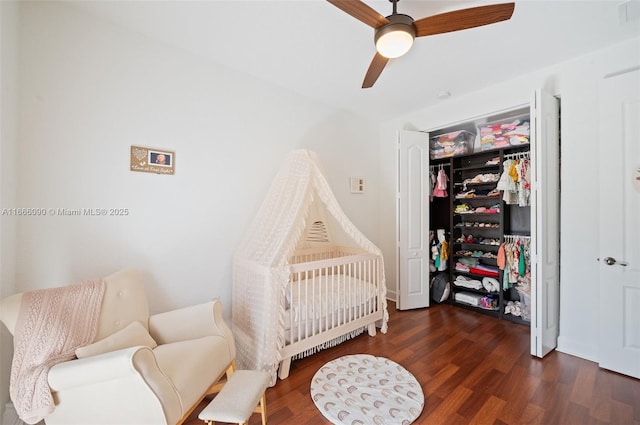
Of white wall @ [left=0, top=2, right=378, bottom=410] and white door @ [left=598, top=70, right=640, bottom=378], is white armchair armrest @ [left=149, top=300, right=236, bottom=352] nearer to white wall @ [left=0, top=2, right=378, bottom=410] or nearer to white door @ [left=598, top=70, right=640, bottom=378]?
white wall @ [left=0, top=2, right=378, bottom=410]

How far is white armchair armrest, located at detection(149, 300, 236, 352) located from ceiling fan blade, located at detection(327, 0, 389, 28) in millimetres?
2104

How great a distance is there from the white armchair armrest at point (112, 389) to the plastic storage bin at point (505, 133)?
389cm

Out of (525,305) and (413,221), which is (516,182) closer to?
(413,221)

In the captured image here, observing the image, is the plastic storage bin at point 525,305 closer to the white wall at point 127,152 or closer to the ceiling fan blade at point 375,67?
the ceiling fan blade at point 375,67

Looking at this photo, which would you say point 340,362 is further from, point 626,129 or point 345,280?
point 626,129

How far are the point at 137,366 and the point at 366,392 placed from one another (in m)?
1.50

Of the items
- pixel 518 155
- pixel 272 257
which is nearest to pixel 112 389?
pixel 272 257

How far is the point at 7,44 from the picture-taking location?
60.7 inches

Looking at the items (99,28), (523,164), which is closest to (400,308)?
(523,164)

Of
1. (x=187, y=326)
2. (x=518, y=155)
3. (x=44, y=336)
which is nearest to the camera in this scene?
(x=44, y=336)

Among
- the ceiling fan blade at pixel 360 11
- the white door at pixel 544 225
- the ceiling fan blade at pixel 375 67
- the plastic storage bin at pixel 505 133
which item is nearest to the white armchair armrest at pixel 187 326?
→ the ceiling fan blade at pixel 360 11

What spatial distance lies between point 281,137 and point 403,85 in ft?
4.93

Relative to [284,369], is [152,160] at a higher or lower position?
higher

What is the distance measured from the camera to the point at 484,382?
1.96 metres
